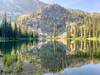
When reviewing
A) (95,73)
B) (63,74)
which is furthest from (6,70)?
(95,73)

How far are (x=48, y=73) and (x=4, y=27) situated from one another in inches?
5865

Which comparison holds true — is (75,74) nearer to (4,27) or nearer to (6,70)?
(6,70)

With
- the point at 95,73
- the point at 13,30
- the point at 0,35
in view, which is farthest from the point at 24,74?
the point at 13,30

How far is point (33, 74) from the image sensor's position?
34.2m

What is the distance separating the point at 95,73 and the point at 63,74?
4.50m

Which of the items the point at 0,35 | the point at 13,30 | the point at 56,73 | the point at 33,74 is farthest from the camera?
the point at 13,30

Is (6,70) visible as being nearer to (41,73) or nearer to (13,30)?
(41,73)

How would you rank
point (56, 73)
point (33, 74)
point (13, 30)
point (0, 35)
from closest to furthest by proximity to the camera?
point (33, 74)
point (56, 73)
point (0, 35)
point (13, 30)

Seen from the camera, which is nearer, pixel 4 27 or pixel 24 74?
pixel 24 74

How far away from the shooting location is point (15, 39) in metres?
195

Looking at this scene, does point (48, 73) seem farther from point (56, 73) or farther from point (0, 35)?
point (0, 35)

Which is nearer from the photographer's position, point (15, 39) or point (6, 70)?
point (6, 70)

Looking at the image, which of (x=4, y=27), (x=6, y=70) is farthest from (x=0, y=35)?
(x=6, y=70)

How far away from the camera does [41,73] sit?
36.0 m
